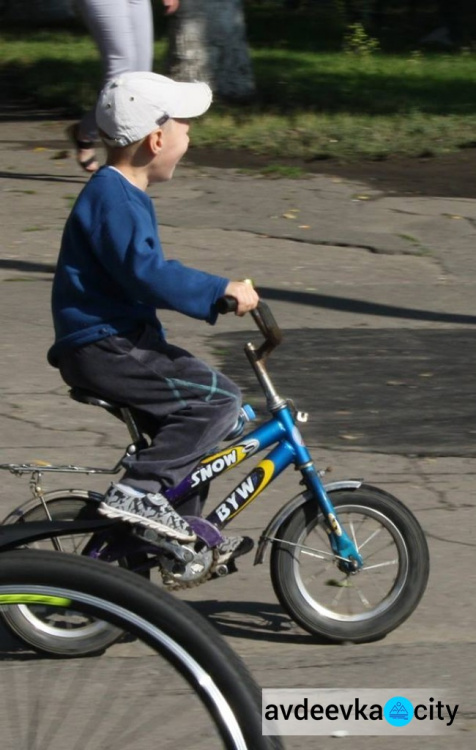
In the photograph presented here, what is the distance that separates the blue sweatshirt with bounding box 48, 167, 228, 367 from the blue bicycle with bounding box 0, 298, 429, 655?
0.23 m

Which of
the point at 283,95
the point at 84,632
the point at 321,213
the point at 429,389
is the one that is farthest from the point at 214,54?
the point at 84,632

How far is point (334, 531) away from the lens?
4.44 m

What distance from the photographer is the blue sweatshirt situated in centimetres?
405

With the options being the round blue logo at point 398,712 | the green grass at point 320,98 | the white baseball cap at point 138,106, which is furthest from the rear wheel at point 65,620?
the green grass at point 320,98

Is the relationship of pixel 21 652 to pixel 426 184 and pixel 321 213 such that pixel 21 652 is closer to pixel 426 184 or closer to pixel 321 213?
pixel 321 213

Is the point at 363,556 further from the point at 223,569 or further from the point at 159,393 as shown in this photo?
the point at 159,393

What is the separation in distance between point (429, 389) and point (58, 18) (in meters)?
18.5

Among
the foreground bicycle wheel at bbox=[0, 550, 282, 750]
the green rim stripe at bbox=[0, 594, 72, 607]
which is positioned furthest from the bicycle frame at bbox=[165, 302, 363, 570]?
the green rim stripe at bbox=[0, 594, 72, 607]

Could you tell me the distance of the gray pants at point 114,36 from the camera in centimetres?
940

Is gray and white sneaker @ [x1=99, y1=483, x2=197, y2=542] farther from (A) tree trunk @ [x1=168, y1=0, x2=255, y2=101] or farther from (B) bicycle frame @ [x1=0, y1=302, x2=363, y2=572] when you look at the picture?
(A) tree trunk @ [x1=168, y1=0, x2=255, y2=101]

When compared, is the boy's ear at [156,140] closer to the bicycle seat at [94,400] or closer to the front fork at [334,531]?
the bicycle seat at [94,400]

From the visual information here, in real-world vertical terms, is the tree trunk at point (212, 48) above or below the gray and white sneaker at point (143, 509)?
below

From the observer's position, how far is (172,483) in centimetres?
426

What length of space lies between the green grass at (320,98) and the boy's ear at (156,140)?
25.6 feet
